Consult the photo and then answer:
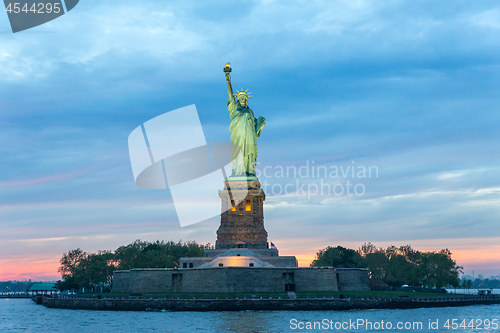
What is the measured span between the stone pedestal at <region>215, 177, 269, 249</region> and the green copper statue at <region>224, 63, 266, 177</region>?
10.3 feet

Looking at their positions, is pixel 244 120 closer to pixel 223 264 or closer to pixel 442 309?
pixel 223 264

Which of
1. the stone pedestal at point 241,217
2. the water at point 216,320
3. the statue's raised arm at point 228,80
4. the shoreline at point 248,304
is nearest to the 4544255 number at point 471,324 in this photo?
the water at point 216,320

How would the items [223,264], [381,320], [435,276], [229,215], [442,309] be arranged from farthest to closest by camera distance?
1. [435,276]
2. [229,215]
3. [223,264]
4. [442,309]
5. [381,320]

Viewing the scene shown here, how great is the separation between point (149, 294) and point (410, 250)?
6009 centimetres

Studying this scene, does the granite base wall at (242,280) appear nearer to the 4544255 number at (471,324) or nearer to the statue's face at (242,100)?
the 4544255 number at (471,324)

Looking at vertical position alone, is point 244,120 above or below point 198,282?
above

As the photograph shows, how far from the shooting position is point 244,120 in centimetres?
8038

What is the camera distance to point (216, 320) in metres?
48.0

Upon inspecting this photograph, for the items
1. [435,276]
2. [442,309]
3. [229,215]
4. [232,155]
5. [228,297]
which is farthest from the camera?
[435,276]

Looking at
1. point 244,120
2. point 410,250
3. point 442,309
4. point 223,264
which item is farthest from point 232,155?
point 410,250

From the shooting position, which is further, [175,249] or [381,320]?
[175,249]

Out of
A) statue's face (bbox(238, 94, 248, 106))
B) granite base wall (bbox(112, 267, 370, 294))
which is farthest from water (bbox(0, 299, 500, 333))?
statue's face (bbox(238, 94, 248, 106))

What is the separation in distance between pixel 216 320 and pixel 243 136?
122ft

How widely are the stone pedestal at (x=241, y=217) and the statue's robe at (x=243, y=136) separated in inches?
124
